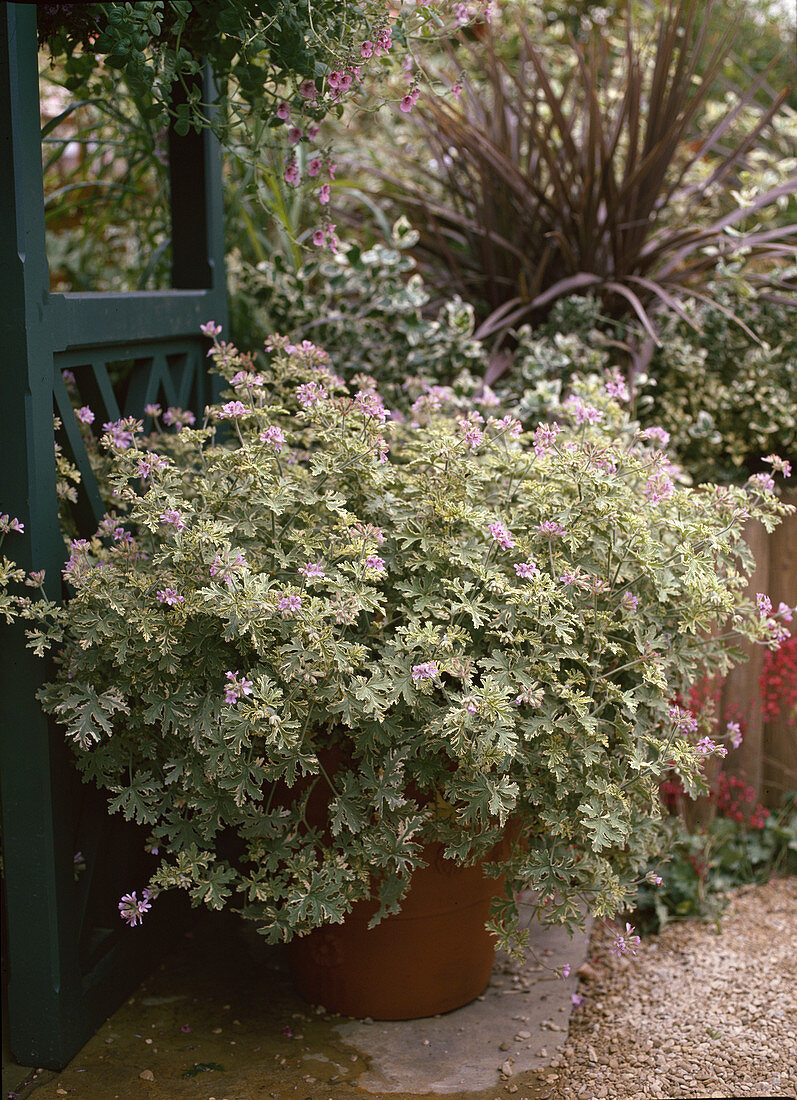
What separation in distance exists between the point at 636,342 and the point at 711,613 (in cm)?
127

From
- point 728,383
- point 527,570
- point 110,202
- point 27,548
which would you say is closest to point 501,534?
point 527,570

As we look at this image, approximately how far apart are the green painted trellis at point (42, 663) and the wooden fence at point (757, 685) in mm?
1485

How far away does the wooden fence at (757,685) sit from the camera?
239 cm

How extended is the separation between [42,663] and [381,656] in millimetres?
549

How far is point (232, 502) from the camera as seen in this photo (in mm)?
1581

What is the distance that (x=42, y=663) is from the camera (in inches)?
61.2

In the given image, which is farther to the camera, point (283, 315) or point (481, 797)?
point (283, 315)

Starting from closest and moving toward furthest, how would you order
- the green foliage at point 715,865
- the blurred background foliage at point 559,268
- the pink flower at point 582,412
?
the pink flower at point 582,412 < the green foliage at point 715,865 < the blurred background foliage at point 559,268

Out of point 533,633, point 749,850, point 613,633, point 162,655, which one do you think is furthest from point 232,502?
point 749,850

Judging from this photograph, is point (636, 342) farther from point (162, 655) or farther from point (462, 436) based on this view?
point (162, 655)

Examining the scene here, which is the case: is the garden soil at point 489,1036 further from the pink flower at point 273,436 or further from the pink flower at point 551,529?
the pink flower at point 273,436

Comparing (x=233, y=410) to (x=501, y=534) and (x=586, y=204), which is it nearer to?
(x=501, y=534)

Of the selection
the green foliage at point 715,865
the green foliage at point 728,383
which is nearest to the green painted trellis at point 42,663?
the green foliage at point 715,865

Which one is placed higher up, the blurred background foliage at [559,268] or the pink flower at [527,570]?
the blurred background foliage at [559,268]
